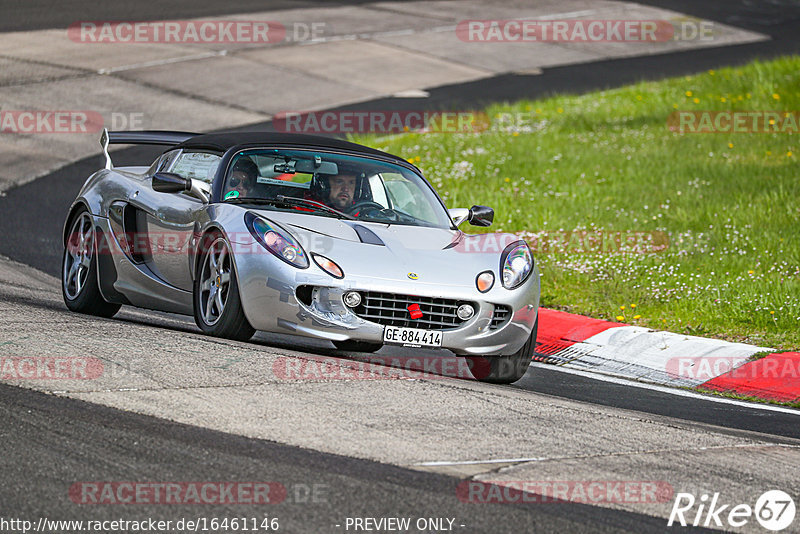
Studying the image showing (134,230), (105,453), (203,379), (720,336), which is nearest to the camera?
(105,453)

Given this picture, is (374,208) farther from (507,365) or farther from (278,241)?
(507,365)

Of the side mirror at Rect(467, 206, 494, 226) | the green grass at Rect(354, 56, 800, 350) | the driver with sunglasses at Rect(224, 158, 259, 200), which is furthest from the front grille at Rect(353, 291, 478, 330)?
the green grass at Rect(354, 56, 800, 350)

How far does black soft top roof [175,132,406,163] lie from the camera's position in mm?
8828

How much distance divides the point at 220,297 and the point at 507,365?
1912 millimetres

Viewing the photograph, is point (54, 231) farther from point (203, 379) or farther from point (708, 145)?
point (708, 145)

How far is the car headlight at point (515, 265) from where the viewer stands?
26.2 ft

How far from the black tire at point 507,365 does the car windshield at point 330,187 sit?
3.70ft

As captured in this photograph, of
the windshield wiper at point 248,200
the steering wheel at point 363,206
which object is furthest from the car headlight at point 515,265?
the windshield wiper at point 248,200

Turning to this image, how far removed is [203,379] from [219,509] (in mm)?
1833

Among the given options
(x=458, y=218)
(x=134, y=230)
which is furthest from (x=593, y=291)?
(x=134, y=230)

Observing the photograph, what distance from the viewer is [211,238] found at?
806 centimetres

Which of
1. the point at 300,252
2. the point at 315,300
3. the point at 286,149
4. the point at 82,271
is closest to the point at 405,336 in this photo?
the point at 315,300

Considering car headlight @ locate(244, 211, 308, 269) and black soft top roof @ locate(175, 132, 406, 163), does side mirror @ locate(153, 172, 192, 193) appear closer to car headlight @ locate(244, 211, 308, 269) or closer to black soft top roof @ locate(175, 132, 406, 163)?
black soft top roof @ locate(175, 132, 406, 163)

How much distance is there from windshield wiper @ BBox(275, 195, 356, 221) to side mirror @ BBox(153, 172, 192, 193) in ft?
2.03
